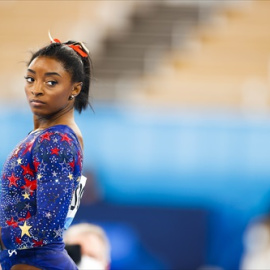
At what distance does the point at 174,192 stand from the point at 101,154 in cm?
61

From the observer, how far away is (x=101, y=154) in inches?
240

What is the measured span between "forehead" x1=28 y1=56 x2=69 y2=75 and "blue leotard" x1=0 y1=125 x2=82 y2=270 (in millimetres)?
192

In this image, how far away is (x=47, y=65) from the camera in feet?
9.20

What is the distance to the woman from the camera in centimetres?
270

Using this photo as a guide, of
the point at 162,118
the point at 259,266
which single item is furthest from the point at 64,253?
the point at 162,118

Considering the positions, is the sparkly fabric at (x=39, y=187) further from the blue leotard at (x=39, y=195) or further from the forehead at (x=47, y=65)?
the forehead at (x=47, y=65)

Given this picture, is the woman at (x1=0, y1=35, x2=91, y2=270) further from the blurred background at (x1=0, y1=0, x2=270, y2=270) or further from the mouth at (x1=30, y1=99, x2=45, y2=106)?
the blurred background at (x1=0, y1=0, x2=270, y2=270)

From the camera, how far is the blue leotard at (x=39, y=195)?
2691 mm

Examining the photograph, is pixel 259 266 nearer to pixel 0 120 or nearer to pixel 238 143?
pixel 238 143

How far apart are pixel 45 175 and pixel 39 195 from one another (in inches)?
2.7

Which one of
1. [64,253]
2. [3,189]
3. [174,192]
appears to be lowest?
[174,192]

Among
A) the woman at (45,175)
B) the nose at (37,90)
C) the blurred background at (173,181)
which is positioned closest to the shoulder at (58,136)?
the woman at (45,175)

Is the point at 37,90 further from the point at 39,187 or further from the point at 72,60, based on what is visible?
the point at 39,187

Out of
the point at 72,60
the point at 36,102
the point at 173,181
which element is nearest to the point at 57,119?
the point at 36,102
